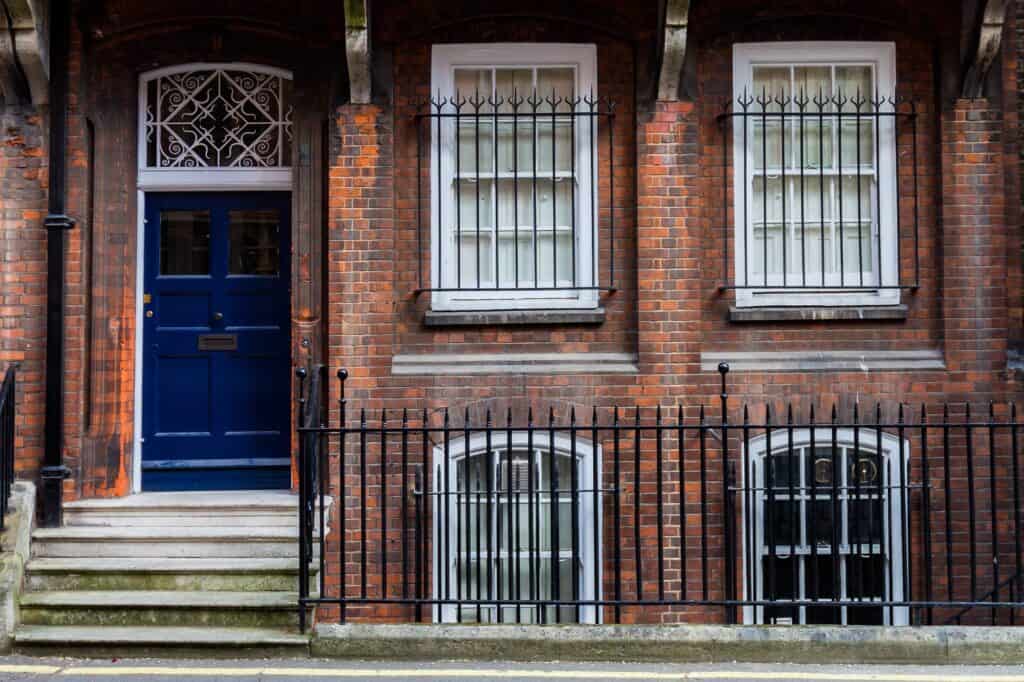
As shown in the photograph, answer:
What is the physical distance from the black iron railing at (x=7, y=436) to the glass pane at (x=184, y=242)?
58.7 inches

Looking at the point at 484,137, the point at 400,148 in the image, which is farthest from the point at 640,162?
the point at 400,148

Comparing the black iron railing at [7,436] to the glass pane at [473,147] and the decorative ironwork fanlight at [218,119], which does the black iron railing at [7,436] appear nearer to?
the decorative ironwork fanlight at [218,119]

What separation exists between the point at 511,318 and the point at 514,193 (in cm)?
98

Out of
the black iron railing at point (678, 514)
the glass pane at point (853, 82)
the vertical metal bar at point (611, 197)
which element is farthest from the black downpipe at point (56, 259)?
the glass pane at point (853, 82)

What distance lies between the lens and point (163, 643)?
21.0 feet

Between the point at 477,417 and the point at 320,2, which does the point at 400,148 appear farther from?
the point at 477,417

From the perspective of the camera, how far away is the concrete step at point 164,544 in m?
7.28

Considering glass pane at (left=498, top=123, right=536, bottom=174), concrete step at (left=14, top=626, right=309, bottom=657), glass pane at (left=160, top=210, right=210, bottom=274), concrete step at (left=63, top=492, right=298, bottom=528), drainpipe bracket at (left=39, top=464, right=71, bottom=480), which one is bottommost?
concrete step at (left=14, top=626, right=309, bottom=657)

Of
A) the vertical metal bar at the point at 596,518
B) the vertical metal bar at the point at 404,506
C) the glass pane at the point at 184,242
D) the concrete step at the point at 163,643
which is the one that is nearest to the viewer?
the concrete step at the point at 163,643

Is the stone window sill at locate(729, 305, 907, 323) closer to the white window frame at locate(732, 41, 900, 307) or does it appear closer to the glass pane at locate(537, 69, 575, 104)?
the white window frame at locate(732, 41, 900, 307)

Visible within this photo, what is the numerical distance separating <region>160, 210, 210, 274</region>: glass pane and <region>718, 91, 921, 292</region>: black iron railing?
160 inches

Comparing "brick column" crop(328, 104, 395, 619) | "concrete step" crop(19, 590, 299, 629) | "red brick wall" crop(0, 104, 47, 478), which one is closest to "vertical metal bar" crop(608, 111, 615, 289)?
"brick column" crop(328, 104, 395, 619)

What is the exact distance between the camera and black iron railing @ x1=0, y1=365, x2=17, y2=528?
276 inches

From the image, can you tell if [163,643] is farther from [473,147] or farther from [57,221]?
[473,147]
